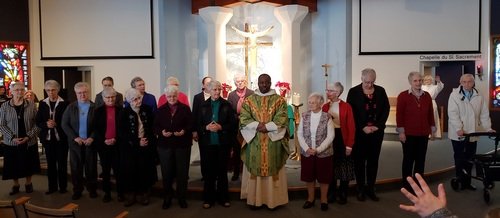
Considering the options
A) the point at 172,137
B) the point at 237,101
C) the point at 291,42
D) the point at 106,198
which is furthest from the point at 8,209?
the point at 291,42

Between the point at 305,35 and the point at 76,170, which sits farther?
the point at 305,35

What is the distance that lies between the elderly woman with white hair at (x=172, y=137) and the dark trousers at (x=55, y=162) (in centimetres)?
136

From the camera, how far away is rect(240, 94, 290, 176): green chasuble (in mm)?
4535

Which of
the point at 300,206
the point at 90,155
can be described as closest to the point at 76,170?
the point at 90,155

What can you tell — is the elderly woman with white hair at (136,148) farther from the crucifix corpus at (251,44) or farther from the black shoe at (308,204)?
the crucifix corpus at (251,44)

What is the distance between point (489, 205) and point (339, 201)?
4.91ft

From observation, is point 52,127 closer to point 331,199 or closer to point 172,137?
point 172,137

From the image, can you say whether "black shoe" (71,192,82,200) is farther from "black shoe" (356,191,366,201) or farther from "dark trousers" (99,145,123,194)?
"black shoe" (356,191,366,201)

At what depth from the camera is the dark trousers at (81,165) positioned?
513 cm

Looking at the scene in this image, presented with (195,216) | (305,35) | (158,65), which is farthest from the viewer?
(305,35)

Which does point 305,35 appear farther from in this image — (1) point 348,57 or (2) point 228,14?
(2) point 228,14

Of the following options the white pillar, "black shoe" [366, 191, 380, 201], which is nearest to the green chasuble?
"black shoe" [366, 191, 380, 201]

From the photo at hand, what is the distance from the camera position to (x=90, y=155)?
512cm

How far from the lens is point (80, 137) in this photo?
16.6 ft
